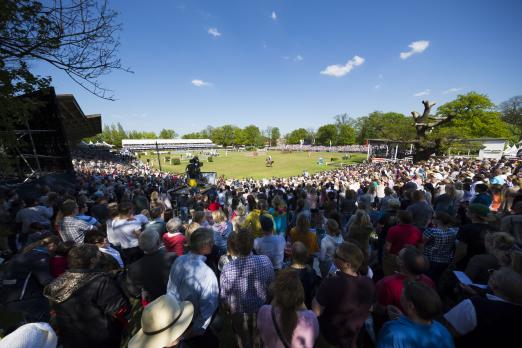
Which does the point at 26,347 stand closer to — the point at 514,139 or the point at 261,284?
the point at 261,284

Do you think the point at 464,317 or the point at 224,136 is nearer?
the point at 464,317

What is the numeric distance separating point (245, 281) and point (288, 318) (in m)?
0.94

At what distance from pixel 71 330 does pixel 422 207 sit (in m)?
6.30

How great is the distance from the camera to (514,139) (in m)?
54.2

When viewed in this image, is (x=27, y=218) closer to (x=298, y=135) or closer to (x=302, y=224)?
(x=302, y=224)

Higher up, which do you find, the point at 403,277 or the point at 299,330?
the point at 403,277

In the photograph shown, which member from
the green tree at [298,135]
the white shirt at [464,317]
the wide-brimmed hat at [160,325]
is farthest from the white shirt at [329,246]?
the green tree at [298,135]

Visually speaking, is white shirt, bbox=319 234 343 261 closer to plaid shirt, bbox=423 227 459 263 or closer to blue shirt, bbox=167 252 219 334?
plaid shirt, bbox=423 227 459 263

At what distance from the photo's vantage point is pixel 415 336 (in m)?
1.80

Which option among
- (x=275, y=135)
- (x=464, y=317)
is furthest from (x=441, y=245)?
(x=275, y=135)

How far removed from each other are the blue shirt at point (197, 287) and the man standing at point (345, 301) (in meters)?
1.16

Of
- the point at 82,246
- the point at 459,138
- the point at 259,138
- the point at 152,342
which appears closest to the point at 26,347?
the point at 152,342

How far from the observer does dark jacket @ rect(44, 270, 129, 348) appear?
2250mm

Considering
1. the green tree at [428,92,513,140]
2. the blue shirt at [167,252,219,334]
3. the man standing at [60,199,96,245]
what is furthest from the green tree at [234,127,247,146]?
the blue shirt at [167,252,219,334]
